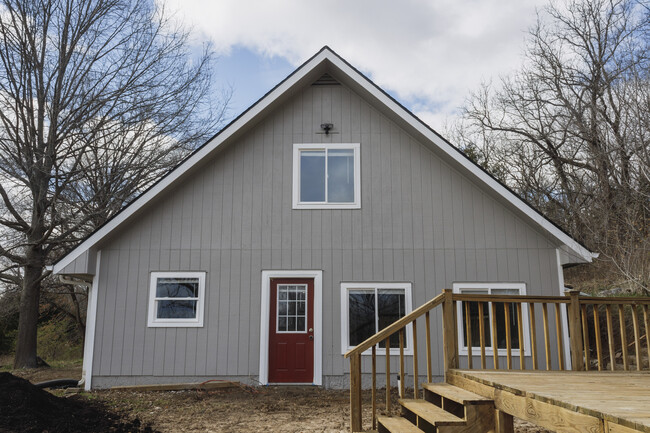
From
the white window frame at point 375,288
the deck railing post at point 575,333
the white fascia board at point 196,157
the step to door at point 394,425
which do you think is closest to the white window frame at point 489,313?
the white window frame at point 375,288

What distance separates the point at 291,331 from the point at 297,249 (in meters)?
1.54

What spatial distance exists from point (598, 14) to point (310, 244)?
14584 mm

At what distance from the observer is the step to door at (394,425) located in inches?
191

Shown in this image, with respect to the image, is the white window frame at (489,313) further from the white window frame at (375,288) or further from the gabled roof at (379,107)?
the gabled roof at (379,107)

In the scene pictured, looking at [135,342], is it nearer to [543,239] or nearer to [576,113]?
[543,239]

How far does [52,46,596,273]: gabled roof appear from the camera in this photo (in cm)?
924

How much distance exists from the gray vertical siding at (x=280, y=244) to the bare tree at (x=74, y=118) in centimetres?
429

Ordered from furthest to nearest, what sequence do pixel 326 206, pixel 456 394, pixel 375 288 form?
pixel 326 206, pixel 375 288, pixel 456 394

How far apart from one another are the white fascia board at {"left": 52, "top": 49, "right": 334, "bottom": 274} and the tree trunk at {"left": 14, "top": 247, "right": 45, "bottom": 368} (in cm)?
520

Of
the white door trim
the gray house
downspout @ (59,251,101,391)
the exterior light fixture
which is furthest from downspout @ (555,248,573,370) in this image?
downspout @ (59,251,101,391)

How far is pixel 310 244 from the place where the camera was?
385 inches

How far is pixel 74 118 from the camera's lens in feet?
43.6

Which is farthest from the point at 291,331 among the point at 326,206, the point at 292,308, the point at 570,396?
the point at 570,396

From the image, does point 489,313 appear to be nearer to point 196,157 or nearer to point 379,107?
point 379,107
